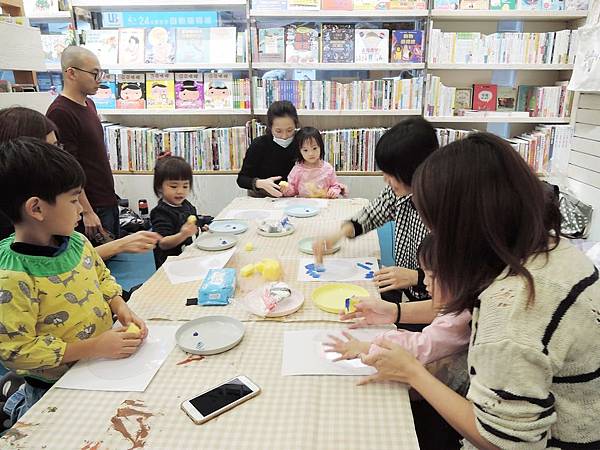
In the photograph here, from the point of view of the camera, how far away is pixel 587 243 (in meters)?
3.18

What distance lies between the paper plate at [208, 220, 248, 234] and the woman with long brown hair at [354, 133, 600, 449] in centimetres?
127

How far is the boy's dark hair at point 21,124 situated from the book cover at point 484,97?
122 inches

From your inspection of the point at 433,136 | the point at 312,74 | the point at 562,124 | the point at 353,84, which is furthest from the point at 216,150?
the point at 562,124

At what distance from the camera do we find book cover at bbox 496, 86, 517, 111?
3.62 metres

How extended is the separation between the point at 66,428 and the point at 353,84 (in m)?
3.11

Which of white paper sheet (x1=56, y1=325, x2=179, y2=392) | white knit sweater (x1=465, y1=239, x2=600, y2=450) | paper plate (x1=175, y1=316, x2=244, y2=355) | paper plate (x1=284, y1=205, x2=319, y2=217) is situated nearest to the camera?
white knit sweater (x1=465, y1=239, x2=600, y2=450)

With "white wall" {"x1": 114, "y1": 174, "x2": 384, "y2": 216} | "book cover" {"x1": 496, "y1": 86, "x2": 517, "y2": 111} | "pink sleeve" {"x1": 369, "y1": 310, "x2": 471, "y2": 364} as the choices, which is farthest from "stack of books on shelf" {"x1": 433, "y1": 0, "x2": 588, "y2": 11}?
"pink sleeve" {"x1": 369, "y1": 310, "x2": 471, "y2": 364}

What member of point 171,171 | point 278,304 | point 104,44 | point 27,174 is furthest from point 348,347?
point 104,44

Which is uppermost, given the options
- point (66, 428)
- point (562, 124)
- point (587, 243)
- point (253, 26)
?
point (253, 26)

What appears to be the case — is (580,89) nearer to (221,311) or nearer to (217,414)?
(221,311)

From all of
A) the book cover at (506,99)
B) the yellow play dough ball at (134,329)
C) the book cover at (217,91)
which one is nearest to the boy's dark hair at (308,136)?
the book cover at (217,91)

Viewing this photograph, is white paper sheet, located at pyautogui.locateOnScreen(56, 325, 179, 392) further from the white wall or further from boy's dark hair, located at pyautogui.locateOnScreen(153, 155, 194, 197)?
the white wall

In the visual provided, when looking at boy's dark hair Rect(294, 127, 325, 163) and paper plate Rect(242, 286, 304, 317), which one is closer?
paper plate Rect(242, 286, 304, 317)

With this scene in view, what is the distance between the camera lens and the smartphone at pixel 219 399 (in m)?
0.91
